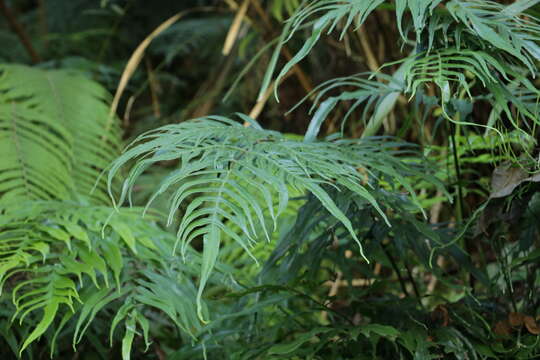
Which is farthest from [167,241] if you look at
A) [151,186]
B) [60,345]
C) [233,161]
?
[151,186]

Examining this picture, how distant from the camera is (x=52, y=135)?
1331 millimetres

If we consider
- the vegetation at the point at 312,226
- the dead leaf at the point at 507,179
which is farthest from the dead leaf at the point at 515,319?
the dead leaf at the point at 507,179

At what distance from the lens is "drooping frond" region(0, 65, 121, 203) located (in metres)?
1.23

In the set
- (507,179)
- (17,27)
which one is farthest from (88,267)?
(17,27)

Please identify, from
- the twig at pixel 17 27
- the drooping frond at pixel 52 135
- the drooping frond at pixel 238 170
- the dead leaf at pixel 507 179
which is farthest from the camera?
the twig at pixel 17 27

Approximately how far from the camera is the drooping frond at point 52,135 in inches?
48.4

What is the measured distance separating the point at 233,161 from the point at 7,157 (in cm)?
76

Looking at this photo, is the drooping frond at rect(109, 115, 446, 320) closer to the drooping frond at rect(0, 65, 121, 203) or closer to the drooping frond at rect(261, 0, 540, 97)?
the drooping frond at rect(261, 0, 540, 97)

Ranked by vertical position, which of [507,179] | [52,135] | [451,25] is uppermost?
[451,25]

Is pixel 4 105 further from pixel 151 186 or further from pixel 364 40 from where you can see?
pixel 364 40

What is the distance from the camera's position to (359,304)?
2.90 feet

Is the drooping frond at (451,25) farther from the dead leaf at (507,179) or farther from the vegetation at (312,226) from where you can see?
the dead leaf at (507,179)

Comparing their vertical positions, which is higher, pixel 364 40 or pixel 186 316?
pixel 364 40

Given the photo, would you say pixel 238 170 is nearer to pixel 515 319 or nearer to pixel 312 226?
pixel 312 226
